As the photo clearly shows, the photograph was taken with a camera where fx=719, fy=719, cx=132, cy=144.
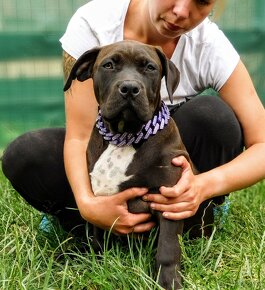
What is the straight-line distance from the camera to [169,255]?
3180 millimetres

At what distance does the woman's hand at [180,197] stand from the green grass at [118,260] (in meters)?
A: 0.17

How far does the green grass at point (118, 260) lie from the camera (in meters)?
3.06

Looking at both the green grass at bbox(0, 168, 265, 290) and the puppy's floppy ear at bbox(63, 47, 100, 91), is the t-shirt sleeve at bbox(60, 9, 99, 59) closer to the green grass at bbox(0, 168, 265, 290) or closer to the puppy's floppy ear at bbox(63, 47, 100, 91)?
A: the puppy's floppy ear at bbox(63, 47, 100, 91)

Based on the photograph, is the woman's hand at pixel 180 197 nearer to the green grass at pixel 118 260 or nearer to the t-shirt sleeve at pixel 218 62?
the green grass at pixel 118 260

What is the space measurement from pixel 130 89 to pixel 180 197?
0.55m

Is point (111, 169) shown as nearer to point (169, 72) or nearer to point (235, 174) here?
point (169, 72)

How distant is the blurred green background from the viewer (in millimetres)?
6203

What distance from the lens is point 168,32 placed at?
3.62 meters

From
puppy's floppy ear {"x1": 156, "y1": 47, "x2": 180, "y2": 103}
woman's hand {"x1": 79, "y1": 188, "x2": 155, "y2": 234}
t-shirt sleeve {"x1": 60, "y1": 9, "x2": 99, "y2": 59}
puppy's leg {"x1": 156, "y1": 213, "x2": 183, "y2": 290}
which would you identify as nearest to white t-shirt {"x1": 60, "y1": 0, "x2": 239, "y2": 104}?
t-shirt sleeve {"x1": 60, "y1": 9, "x2": 99, "y2": 59}

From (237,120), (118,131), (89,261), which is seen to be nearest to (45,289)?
(89,261)

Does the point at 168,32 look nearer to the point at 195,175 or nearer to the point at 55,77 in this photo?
the point at 195,175

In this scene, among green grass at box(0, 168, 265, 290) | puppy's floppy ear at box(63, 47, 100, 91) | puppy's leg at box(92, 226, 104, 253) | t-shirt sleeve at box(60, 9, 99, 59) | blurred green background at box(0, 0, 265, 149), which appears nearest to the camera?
green grass at box(0, 168, 265, 290)

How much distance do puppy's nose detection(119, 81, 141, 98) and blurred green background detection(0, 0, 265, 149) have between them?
Result: 10.4 ft

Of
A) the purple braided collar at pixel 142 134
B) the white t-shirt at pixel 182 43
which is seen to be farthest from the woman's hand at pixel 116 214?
the white t-shirt at pixel 182 43
